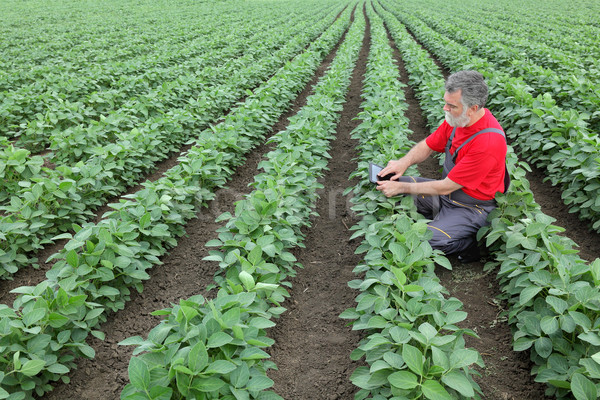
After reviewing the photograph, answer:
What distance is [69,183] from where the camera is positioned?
11.1 ft

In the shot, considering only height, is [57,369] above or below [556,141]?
below

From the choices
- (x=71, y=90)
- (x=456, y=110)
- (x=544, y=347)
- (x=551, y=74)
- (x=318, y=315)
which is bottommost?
(x=318, y=315)

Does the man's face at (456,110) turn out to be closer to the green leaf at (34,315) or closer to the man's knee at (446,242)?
the man's knee at (446,242)

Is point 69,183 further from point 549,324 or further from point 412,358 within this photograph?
point 549,324

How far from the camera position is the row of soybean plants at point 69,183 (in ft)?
10.0

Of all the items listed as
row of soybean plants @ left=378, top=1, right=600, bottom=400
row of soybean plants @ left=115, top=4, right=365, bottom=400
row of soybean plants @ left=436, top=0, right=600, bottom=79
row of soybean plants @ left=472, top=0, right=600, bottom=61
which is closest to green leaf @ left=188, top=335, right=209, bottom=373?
row of soybean plants @ left=115, top=4, right=365, bottom=400

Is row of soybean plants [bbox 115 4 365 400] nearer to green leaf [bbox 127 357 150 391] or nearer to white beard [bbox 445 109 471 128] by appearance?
green leaf [bbox 127 357 150 391]

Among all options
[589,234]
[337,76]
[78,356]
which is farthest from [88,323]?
[337,76]

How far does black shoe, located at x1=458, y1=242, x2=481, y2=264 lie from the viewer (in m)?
3.11

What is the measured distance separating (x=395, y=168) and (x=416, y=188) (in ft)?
1.18

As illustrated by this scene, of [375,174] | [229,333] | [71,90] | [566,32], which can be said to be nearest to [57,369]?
[229,333]

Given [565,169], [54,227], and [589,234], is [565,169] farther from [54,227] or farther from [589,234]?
[54,227]

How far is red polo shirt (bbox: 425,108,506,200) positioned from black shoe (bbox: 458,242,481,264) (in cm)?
41

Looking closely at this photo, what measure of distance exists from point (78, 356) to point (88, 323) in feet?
0.63
